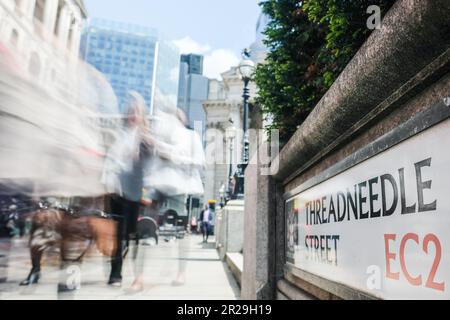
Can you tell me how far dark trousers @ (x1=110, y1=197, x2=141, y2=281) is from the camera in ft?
12.4

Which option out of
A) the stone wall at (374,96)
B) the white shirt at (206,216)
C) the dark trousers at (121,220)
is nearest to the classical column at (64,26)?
the dark trousers at (121,220)

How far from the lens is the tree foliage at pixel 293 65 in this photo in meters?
2.63

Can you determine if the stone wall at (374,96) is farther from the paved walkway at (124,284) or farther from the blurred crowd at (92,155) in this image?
the paved walkway at (124,284)

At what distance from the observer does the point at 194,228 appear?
121 ft

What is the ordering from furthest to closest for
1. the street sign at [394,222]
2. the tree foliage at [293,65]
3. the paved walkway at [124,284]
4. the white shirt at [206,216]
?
the white shirt at [206,216] → the paved walkway at [124,284] → the tree foliage at [293,65] → the street sign at [394,222]

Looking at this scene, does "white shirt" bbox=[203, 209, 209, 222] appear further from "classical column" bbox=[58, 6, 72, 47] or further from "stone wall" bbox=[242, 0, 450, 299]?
"stone wall" bbox=[242, 0, 450, 299]

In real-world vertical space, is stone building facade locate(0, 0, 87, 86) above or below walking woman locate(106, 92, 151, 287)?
above

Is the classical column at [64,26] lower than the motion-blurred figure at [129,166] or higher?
higher

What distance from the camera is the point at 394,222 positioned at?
3.98 ft

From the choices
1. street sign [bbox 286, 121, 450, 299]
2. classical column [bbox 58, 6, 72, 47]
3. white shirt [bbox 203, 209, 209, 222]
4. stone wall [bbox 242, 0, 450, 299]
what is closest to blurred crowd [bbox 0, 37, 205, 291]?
stone wall [bbox 242, 0, 450, 299]

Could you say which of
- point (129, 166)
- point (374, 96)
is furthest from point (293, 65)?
point (129, 166)

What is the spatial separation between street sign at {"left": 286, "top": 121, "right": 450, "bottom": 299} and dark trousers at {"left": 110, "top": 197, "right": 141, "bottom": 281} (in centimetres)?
252

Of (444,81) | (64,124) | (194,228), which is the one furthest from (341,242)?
(194,228)
